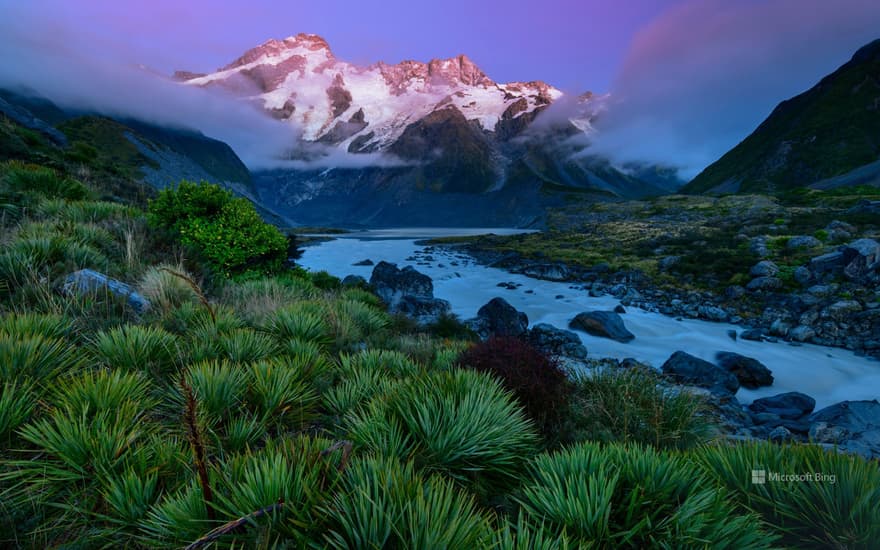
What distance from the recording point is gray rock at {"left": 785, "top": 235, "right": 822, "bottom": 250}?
25.9m

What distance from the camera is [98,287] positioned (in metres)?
5.62

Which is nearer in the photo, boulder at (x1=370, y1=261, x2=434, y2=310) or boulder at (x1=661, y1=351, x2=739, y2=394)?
boulder at (x1=661, y1=351, x2=739, y2=394)

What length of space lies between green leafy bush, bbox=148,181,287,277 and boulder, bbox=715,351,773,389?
1560cm

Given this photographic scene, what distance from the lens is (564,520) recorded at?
6.02 feet

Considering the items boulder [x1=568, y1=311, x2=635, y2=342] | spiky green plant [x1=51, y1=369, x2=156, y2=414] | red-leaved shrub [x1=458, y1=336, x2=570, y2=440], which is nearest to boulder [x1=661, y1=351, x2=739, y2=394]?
boulder [x1=568, y1=311, x2=635, y2=342]

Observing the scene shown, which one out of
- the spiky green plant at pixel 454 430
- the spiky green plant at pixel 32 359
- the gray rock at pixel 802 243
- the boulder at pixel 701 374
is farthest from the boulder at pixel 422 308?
the gray rock at pixel 802 243

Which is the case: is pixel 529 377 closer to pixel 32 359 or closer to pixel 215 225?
pixel 32 359

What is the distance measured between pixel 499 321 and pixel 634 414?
11.9m

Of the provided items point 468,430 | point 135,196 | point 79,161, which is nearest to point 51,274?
point 468,430

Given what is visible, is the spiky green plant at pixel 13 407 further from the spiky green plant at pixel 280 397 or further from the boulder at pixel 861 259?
the boulder at pixel 861 259

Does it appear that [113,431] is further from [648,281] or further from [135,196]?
[648,281]

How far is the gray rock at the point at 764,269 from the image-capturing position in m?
21.7

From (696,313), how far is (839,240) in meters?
17.6

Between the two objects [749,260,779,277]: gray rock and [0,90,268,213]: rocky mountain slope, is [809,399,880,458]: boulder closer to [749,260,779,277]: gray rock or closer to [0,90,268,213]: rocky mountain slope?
[0,90,268,213]: rocky mountain slope
